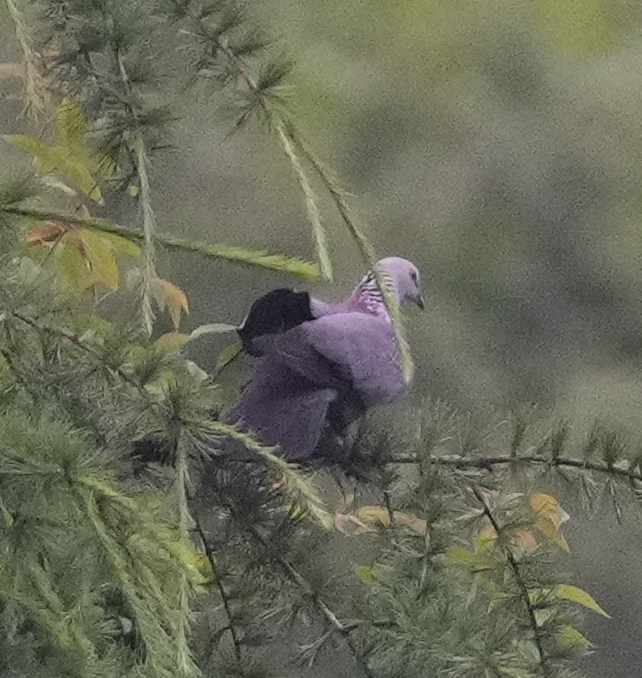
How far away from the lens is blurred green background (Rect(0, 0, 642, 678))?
3.47 feet

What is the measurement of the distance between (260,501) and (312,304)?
0.17m

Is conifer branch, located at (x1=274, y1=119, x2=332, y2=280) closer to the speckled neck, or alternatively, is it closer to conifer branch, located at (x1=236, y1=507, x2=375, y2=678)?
conifer branch, located at (x1=236, y1=507, x2=375, y2=678)

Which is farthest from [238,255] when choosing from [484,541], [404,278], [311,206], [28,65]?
[404,278]

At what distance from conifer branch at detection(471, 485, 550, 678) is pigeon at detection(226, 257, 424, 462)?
83 millimetres

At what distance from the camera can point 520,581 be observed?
45 centimetres

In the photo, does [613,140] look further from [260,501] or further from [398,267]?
[260,501]

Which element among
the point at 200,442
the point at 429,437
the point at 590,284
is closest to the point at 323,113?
the point at 590,284

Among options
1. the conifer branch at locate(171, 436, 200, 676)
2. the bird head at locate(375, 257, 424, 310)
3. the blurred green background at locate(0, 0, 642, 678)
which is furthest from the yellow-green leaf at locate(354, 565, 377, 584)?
the blurred green background at locate(0, 0, 642, 678)

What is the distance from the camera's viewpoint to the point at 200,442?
340mm

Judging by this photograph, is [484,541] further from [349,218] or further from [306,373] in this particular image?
[349,218]

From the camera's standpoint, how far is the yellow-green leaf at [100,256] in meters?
0.58

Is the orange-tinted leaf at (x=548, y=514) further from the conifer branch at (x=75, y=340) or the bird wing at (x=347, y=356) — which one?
the conifer branch at (x=75, y=340)

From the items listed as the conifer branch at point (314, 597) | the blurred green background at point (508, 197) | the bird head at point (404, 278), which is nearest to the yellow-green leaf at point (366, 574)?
the conifer branch at point (314, 597)

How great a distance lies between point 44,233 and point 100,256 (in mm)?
39
